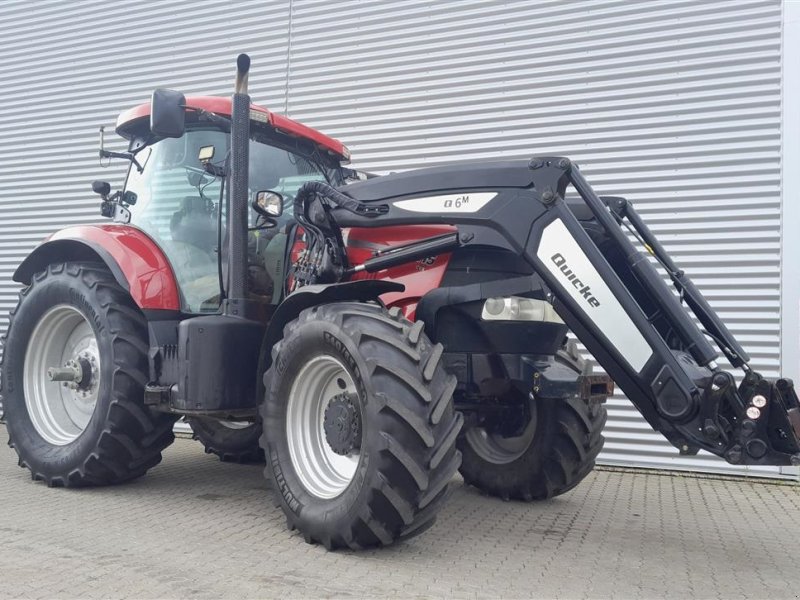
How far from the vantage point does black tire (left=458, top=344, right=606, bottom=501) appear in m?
4.70

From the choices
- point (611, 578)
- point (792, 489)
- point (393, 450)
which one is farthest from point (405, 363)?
point (792, 489)

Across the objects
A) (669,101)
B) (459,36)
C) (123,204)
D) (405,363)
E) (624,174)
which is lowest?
(405,363)

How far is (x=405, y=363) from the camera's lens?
11.3 ft

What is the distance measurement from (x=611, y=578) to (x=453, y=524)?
1145 mm

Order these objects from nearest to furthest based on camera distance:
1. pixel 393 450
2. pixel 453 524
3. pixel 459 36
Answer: pixel 393 450, pixel 453 524, pixel 459 36

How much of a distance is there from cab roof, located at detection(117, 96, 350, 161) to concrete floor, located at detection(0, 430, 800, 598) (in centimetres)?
245

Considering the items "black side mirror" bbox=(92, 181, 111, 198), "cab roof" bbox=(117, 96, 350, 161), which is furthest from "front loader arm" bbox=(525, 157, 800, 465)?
"black side mirror" bbox=(92, 181, 111, 198)

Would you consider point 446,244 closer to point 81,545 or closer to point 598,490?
point 81,545

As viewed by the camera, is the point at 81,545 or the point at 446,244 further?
the point at 446,244

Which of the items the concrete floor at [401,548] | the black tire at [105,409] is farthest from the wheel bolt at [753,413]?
the black tire at [105,409]

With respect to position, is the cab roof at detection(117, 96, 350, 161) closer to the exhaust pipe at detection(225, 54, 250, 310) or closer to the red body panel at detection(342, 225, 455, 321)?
the exhaust pipe at detection(225, 54, 250, 310)

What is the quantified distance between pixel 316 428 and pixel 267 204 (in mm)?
1515

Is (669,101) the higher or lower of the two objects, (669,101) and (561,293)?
the higher

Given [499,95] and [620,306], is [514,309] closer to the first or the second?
[620,306]
